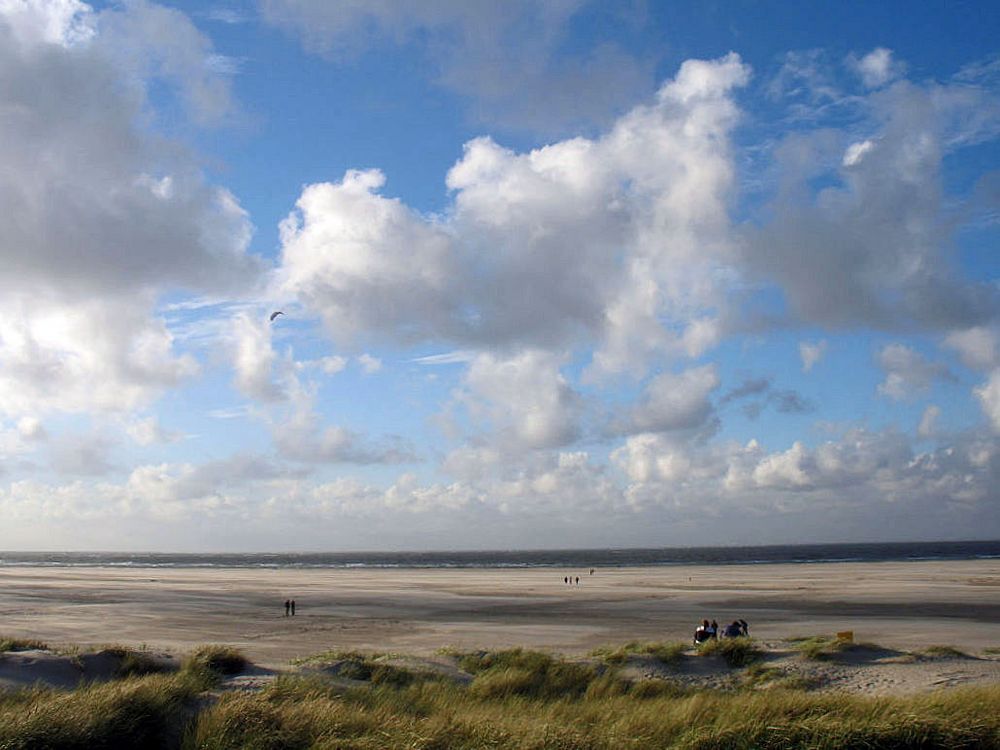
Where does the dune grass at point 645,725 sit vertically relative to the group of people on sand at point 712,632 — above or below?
above

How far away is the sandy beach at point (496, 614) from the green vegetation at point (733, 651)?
21.7 ft

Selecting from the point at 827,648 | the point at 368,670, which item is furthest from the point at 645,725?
the point at 827,648

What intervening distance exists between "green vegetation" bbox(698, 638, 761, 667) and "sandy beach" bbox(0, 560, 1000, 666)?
6.62 m

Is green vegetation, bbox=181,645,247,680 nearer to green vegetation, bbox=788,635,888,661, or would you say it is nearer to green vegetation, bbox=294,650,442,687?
green vegetation, bbox=294,650,442,687

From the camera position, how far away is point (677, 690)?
15.4 metres

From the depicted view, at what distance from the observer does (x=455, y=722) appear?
9898mm

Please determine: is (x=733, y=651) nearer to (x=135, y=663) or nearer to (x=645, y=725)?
(x=645, y=725)

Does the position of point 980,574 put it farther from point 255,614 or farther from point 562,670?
point 562,670

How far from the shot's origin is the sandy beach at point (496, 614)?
30078 millimetres

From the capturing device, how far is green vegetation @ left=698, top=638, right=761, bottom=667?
19.7 meters

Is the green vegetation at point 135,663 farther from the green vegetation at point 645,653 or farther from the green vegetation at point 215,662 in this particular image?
the green vegetation at point 645,653

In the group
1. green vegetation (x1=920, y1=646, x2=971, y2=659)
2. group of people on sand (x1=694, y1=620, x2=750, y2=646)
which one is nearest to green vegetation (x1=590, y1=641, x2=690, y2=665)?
group of people on sand (x1=694, y1=620, x2=750, y2=646)

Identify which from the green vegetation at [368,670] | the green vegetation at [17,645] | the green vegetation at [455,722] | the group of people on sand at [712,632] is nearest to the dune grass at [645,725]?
the green vegetation at [455,722]

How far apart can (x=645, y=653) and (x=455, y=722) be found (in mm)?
11710
